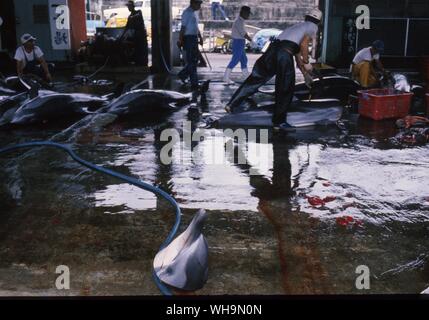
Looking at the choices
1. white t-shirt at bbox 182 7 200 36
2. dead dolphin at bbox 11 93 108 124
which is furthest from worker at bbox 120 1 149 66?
dead dolphin at bbox 11 93 108 124

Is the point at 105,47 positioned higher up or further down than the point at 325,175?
higher up

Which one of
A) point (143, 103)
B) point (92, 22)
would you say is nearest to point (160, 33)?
point (143, 103)

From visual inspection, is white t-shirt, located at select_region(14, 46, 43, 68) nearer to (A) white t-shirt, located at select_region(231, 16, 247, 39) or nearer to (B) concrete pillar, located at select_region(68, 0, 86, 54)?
(A) white t-shirt, located at select_region(231, 16, 247, 39)

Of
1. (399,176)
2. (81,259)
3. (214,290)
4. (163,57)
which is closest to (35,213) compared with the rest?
(81,259)

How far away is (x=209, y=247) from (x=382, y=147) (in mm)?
3920

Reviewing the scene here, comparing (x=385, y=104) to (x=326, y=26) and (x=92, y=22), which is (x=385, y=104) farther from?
(x=92, y=22)

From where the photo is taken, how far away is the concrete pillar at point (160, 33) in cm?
1554

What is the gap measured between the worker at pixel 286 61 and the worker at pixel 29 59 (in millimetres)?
5227

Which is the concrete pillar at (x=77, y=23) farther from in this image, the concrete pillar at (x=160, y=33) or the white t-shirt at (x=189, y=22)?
the white t-shirt at (x=189, y=22)

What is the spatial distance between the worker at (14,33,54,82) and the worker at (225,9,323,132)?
17.2ft

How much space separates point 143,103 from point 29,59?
137 inches

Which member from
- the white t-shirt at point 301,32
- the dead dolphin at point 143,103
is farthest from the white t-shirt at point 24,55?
the white t-shirt at point 301,32
